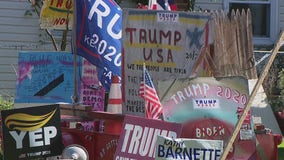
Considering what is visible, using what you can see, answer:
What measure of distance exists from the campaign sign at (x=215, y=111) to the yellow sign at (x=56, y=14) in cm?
404

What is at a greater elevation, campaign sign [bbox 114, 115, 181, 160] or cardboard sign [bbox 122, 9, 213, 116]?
cardboard sign [bbox 122, 9, 213, 116]

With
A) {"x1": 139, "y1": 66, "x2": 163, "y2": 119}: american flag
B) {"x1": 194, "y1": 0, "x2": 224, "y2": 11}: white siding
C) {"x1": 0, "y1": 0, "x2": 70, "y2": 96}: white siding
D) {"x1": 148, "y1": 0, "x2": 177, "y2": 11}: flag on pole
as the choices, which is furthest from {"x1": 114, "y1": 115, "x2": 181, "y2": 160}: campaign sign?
{"x1": 194, "y1": 0, "x2": 224, "y2": 11}: white siding

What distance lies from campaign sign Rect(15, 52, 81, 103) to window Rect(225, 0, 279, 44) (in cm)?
686

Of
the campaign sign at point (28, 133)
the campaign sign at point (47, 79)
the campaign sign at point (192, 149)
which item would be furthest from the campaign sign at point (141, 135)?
the campaign sign at point (47, 79)

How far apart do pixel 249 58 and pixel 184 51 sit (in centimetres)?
66

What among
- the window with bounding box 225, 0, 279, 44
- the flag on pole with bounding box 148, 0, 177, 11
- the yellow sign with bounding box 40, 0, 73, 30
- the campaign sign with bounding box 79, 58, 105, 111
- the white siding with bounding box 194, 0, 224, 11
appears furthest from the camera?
the window with bounding box 225, 0, 279, 44

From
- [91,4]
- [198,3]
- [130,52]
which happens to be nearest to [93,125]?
[130,52]

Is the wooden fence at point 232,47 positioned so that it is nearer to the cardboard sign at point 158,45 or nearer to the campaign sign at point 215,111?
the cardboard sign at point 158,45

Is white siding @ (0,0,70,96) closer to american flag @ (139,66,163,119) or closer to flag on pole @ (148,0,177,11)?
flag on pole @ (148,0,177,11)

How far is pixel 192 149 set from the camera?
4680mm

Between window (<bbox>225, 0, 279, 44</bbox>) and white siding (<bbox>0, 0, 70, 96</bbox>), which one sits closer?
white siding (<bbox>0, 0, 70, 96</bbox>)

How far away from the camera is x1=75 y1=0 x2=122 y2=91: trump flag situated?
265 inches

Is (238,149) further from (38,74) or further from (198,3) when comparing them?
(198,3)

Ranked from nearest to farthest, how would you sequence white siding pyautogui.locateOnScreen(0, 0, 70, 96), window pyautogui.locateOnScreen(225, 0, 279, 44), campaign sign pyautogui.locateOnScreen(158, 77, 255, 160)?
campaign sign pyautogui.locateOnScreen(158, 77, 255, 160)
white siding pyautogui.locateOnScreen(0, 0, 70, 96)
window pyautogui.locateOnScreen(225, 0, 279, 44)
